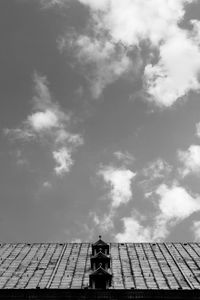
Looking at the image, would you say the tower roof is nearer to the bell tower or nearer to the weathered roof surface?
the bell tower

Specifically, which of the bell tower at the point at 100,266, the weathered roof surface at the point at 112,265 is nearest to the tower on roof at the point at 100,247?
the bell tower at the point at 100,266

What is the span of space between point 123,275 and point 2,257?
18.1 meters

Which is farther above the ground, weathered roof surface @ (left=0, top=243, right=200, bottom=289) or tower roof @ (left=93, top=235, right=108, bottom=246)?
tower roof @ (left=93, top=235, right=108, bottom=246)

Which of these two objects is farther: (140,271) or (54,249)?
(54,249)

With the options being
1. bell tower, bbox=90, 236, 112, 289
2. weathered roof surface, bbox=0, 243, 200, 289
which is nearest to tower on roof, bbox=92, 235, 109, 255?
bell tower, bbox=90, 236, 112, 289

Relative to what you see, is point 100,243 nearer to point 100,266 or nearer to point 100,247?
point 100,247

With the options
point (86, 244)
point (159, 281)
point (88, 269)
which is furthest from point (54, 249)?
point (159, 281)

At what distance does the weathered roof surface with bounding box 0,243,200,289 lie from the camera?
48.5 meters

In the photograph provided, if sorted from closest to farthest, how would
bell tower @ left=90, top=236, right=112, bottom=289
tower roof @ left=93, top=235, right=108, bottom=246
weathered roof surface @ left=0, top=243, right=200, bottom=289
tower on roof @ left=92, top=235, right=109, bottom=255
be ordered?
bell tower @ left=90, top=236, right=112, bottom=289 < weathered roof surface @ left=0, top=243, right=200, bottom=289 < tower on roof @ left=92, top=235, right=109, bottom=255 < tower roof @ left=93, top=235, right=108, bottom=246
